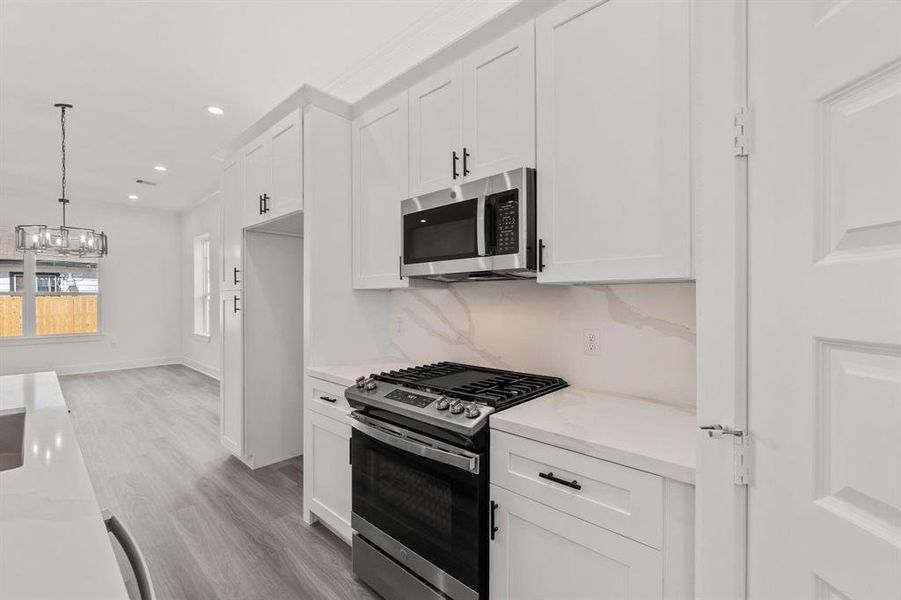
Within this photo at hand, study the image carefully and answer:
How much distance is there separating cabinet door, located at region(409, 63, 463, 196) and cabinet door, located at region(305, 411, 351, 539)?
1358 mm

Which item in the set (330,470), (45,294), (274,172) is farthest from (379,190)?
(45,294)

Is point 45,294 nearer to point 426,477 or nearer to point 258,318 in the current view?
point 258,318

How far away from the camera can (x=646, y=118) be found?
1414 millimetres

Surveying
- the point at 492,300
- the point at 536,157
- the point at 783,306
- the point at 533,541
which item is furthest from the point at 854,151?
the point at 492,300

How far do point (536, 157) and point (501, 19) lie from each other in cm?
64

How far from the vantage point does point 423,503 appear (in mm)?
1697

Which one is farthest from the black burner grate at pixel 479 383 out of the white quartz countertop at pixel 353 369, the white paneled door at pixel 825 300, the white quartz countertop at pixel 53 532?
the white quartz countertop at pixel 53 532

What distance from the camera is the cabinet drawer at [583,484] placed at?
1130 millimetres

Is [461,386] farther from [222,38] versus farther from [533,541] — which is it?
[222,38]

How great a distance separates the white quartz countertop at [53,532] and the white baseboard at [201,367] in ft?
19.6

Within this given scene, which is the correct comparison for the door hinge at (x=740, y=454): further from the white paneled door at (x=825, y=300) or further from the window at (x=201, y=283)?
the window at (x=201, y=283)

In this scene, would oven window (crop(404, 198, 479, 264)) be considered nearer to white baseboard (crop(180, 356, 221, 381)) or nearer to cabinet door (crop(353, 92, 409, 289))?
cabinet door (crop(353, 92, 409, 289))

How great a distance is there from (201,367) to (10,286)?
2931mm

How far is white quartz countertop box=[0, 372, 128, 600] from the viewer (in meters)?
0.60
